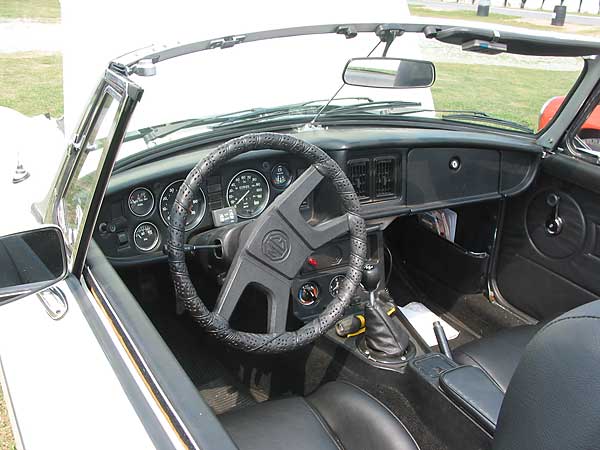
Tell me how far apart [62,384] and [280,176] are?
4.90 ft

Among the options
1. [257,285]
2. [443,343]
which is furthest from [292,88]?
[443,343]

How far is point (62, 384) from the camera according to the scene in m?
1.33

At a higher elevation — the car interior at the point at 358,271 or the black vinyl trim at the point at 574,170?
the black vinyl trim at the point at 574,170

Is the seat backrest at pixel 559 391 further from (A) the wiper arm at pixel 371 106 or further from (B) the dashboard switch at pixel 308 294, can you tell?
(A) the wiper arm at pixel 371 106

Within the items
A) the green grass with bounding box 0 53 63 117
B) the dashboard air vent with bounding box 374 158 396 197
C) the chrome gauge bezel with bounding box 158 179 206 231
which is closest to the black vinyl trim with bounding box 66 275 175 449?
the chrome gauge bezel with bounding box 158 179 206 231

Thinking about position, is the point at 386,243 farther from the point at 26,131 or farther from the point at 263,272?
the point at 26,131

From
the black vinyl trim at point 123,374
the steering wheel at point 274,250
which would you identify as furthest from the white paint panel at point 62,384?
the steering wheel at point 274,250

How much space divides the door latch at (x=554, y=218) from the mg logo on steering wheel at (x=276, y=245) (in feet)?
5.31

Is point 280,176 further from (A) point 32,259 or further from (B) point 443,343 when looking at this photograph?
(A) point 32,259

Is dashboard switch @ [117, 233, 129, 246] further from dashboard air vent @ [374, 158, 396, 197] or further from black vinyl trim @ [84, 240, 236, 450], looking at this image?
dashboard air vent @ [374, 158, 396, 197]

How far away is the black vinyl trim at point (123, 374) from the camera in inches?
43.8

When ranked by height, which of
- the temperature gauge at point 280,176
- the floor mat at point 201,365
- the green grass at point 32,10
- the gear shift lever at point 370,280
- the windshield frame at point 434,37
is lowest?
the floor mat at point 201,365

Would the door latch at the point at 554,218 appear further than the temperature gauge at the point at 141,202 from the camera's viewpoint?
Yes

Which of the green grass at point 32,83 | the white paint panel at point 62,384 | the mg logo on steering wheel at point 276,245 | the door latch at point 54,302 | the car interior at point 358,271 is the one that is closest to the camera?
the white paint panel at point 62,384
